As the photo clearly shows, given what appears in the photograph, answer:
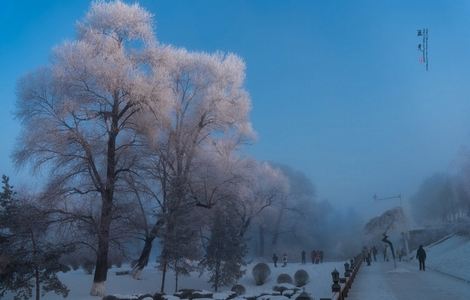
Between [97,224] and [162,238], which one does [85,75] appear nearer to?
[97,224]

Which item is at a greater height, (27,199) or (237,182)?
(237,182)

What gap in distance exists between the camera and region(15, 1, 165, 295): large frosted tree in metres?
25.5

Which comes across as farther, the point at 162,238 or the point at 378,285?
the point at 162,238

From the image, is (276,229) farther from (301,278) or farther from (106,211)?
(106,211)

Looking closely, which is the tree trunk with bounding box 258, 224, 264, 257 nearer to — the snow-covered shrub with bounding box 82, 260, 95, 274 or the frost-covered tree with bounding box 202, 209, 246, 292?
the frost-covered tree with bounding box 202, 209, 246, 292

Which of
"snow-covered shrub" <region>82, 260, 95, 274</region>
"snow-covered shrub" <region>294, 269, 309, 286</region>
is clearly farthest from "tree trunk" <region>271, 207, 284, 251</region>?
"snow-covered shrub" <region>82, 260, 95, 274</region>

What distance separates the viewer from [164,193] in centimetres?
3181

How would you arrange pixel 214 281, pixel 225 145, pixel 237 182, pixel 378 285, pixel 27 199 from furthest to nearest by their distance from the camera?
pixel 225 145
pixel 237 182
pixel 214 281
pixel 27 199
pixel 378 285

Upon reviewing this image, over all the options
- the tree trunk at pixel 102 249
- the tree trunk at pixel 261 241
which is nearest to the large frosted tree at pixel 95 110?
the tree trunk at pixel 102 249

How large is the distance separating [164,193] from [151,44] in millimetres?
8702

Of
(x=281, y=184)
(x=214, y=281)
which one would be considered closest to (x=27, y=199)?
(x=214, y=281)

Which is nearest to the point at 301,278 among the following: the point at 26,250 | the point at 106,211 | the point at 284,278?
the point at 284,278

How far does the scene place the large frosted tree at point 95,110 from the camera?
25.5m

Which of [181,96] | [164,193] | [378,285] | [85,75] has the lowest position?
[378,285]
